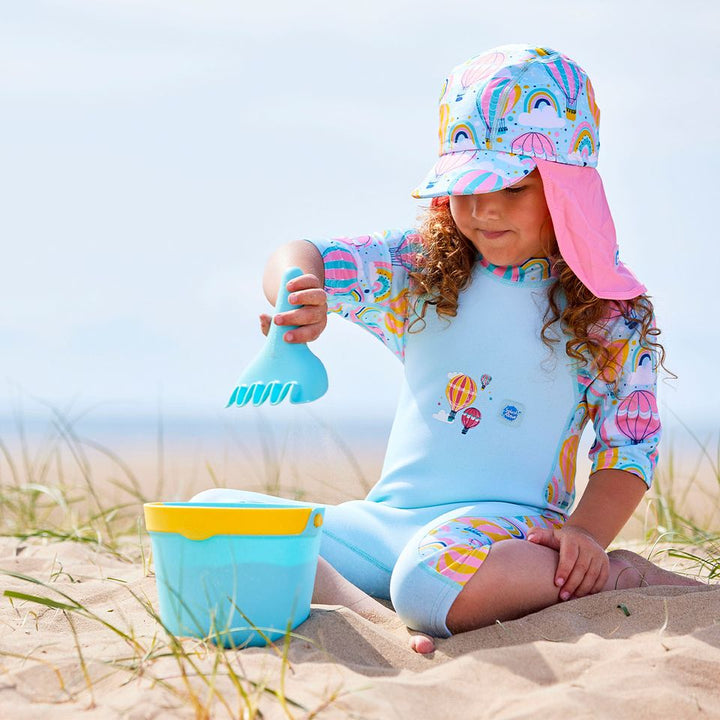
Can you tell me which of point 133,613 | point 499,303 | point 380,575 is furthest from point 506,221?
point 133,613

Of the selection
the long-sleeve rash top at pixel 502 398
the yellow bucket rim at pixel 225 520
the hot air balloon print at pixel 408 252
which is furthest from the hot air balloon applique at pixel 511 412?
the yellow bucket rim at pixel 225 520

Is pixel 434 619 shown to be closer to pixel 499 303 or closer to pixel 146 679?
pixel 146 679

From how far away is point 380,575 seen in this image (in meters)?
2.23

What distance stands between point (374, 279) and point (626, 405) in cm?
67

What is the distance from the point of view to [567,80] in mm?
2207

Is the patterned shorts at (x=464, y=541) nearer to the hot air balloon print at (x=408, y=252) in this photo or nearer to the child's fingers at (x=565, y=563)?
the child's fingers at (x=565, y=563)

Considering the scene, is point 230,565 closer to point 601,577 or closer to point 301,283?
point 301,283

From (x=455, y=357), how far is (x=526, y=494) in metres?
0.37

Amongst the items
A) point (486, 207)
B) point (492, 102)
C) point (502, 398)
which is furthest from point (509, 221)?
point (502, 398)

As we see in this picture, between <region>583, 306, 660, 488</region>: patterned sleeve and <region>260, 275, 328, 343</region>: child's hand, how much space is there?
711 millimetres

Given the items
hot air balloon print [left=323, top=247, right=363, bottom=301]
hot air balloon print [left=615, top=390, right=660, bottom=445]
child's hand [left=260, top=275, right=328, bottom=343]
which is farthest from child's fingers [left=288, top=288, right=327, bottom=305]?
hot air balloon print [left=615, top=390, right=660, bottom=445]

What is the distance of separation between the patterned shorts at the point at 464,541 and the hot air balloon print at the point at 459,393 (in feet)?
0.97

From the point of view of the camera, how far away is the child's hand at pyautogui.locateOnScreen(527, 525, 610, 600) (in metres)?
2.00

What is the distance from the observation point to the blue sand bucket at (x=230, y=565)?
168 cm
